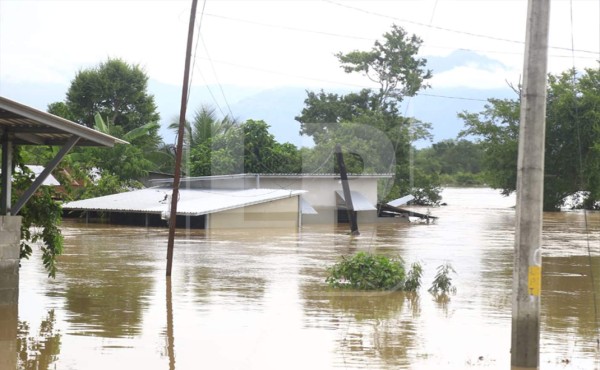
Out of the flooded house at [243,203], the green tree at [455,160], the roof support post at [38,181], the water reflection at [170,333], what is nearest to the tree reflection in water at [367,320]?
the water reflection at [170,333]

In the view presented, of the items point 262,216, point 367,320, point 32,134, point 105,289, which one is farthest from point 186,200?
point 367,320

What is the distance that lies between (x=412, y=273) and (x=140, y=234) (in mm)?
21775

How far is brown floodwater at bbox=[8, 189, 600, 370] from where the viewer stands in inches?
462

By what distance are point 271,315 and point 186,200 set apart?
29661 millimetres

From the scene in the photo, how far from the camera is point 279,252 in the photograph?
30859 millimetres

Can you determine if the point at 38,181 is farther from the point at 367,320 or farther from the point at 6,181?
the point at 367,320

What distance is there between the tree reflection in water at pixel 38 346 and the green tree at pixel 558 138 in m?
53.5

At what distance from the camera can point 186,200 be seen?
44.8 m

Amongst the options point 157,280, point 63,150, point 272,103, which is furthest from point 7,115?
point 272,103

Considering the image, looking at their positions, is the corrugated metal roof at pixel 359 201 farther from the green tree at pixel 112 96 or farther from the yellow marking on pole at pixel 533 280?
the yellow marking on pole at pixel 533 280

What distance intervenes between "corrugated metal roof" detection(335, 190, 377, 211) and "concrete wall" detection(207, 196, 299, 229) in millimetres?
4969

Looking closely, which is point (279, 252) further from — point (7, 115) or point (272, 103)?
point (272, 103)

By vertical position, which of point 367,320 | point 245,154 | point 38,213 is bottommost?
point 367,320

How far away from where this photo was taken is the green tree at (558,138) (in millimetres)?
65312
